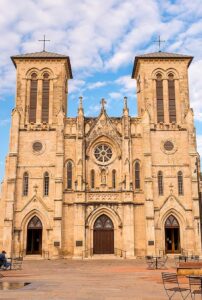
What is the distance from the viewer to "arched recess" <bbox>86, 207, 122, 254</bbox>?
39.1 m

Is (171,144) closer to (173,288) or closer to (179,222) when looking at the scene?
(179,222)

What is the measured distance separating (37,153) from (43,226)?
26.3ft


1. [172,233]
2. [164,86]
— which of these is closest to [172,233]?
[172,233]

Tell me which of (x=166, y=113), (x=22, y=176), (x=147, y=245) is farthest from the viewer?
(x=166, y=113)

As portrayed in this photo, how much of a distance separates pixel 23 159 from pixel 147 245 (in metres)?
16.2

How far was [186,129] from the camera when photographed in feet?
140

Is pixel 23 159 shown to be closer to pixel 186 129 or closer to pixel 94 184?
pixel 94 184

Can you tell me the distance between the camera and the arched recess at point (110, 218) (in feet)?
128

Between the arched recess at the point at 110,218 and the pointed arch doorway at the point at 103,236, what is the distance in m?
0.36

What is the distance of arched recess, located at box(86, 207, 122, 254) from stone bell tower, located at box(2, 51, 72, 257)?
3035mm

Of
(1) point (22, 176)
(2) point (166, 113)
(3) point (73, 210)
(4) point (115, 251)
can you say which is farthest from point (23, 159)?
(2) point (166, 113)

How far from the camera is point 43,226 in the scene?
39.5 meters

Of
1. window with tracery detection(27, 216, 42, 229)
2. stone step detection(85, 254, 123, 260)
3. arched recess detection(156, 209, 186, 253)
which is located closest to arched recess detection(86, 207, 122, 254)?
stone step detection(85, 254, 123, 260)

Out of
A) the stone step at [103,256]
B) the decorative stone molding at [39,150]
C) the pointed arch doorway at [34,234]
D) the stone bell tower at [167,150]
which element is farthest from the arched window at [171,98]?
the pointed arch doorway at [34,234]
